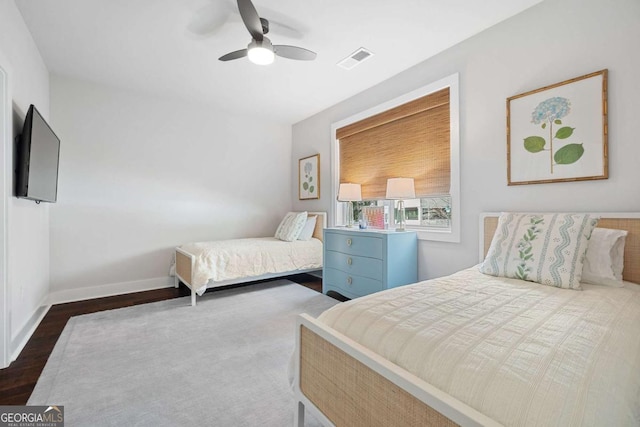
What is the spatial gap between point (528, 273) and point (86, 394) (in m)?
2.62

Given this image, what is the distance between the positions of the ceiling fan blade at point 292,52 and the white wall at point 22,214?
1825 millimetres

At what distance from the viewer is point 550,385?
2.33ft

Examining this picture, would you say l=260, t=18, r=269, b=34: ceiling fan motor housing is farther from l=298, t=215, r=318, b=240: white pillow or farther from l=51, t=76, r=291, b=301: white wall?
l=298, t=215, r=318, b=240: white pillow

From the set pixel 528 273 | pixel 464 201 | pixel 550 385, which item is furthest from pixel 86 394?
pixel 464 201

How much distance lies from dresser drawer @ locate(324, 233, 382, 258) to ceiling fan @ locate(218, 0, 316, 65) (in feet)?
5.65

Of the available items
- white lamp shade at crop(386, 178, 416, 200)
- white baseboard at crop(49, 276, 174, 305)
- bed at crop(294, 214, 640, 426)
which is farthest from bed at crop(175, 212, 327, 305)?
bed at crop(294, 214, 640, 426)

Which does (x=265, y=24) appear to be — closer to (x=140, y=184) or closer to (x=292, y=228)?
(x=292, y=228)

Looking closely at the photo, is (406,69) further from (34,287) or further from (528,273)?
(34,287)

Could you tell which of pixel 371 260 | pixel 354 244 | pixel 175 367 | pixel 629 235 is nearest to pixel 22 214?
pixel 175 367

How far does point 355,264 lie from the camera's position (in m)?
2.96

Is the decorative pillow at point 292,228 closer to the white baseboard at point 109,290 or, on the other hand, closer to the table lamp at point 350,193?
the table lamp at point 350,193

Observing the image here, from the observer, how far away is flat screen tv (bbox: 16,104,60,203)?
83.7 inches

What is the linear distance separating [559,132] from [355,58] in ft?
6.00

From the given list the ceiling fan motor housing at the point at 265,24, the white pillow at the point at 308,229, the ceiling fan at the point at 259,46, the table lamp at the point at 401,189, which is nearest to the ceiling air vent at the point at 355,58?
the ceiling fan at the point at 259,46
